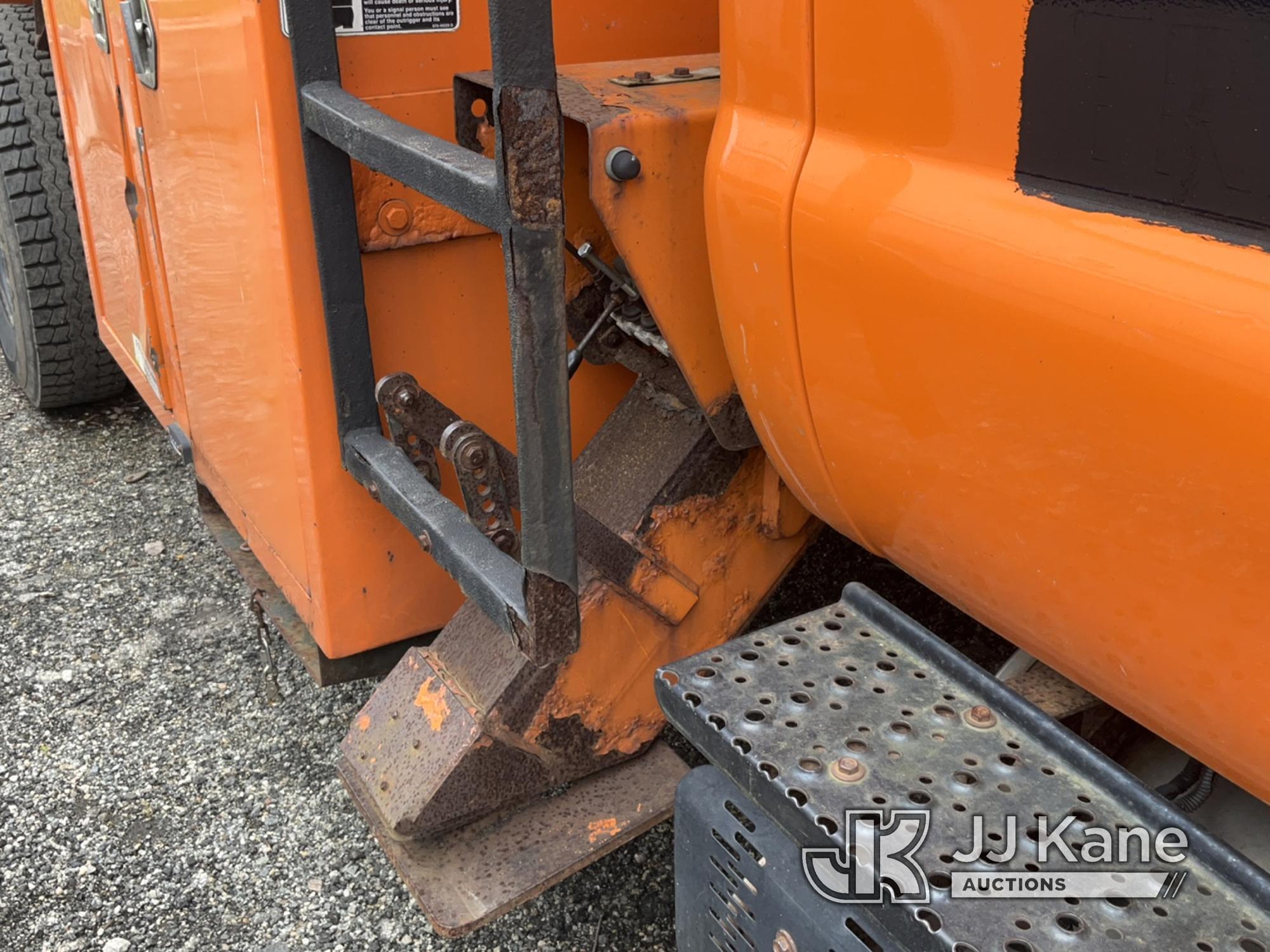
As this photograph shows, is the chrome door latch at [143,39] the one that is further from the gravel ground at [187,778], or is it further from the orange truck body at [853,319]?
the gravel ground at [187,778]

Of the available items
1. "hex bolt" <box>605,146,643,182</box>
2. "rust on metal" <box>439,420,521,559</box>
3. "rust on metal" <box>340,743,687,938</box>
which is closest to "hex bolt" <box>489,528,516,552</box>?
"rust on metal" <box>439,420,521,559</box>

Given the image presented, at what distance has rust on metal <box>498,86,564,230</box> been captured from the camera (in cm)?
110

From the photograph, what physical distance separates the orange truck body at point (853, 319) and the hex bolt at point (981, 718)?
0.24 ft

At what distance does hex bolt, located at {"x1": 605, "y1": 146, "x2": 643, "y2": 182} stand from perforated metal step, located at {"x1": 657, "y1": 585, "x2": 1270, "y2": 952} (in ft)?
1.72

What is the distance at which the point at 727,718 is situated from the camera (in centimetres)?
115

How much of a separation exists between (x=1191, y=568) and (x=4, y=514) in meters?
A: 3.31

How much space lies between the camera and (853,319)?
1126mm

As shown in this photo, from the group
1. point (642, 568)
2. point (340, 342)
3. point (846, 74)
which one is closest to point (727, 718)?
point (642, 568)

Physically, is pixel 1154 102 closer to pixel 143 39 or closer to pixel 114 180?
Answer: pixel 143 39

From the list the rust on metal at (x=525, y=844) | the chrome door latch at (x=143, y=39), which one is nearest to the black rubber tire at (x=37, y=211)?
the chrome door latch at (x=143, y=39)

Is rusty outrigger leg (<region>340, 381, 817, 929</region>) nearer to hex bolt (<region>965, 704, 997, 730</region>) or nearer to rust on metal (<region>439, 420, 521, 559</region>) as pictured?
rust on metal (<region>439, 420, 521, 559</region>)

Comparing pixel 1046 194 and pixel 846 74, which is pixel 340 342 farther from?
pixel 1046 194

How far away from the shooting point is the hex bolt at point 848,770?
1066 mm

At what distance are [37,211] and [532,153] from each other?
9.12 feet
